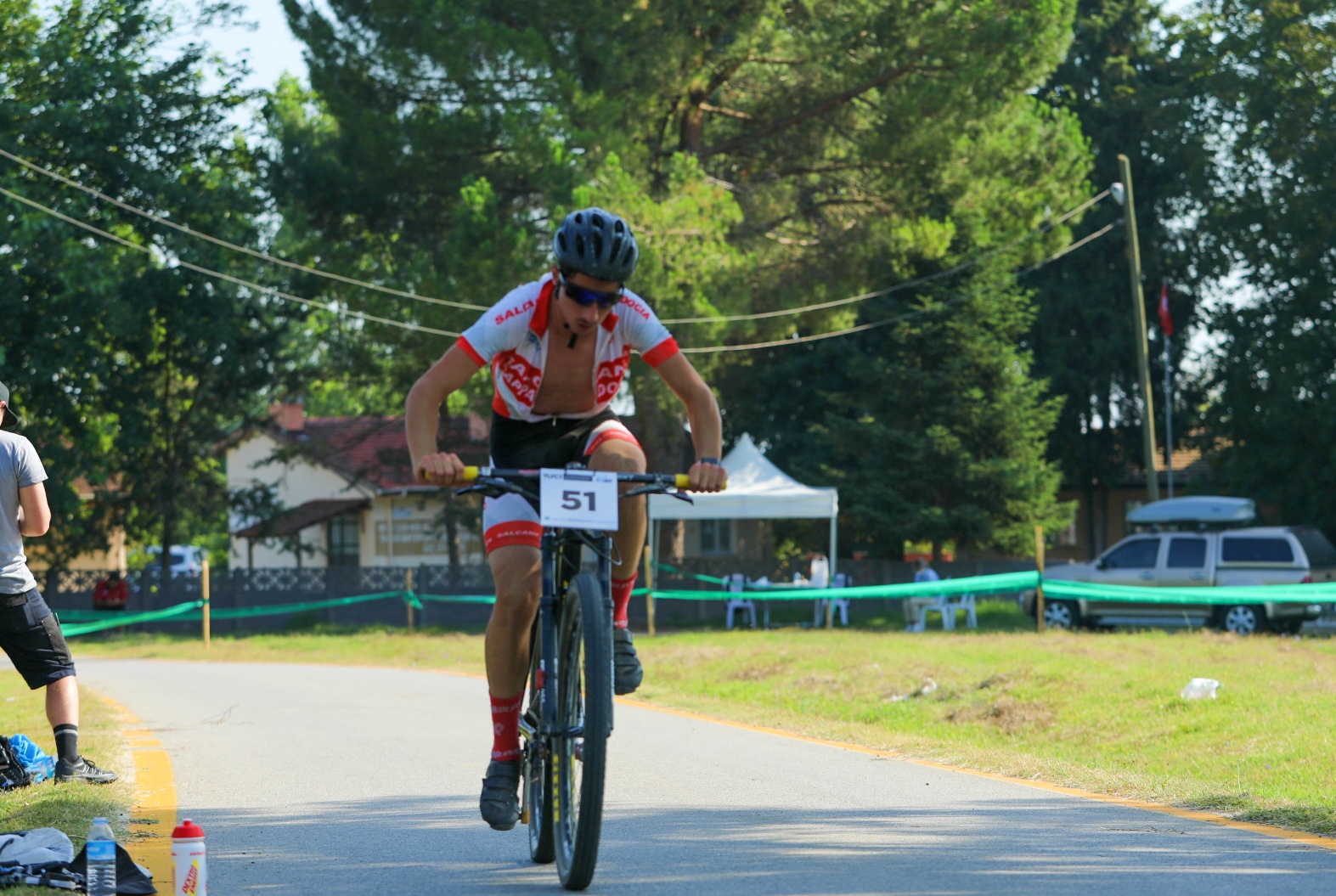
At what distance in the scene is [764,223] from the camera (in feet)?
102

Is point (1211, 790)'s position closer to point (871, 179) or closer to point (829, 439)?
point (871, 179)

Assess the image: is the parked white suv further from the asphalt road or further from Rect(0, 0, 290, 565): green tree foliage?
Rect(0, 0, 290, 565): green tree foliage

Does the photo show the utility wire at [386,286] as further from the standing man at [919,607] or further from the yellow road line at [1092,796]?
the yellow road line at [1092,796]

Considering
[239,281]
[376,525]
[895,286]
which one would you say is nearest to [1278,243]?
[895,286]

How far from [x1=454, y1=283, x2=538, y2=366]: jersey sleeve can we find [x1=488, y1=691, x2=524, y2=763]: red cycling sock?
48.3 inches

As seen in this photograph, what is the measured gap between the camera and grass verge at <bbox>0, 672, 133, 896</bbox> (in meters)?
6.34

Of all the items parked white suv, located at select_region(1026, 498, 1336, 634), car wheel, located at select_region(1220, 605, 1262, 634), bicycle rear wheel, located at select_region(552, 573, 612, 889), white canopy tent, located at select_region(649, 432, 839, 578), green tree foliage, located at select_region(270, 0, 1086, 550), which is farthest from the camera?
green tree foliage, located at select_region(270, 0, 1086, 550)

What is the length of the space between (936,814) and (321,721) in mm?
6416

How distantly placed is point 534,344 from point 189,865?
2.06 m

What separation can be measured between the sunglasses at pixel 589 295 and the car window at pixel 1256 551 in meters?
22.5

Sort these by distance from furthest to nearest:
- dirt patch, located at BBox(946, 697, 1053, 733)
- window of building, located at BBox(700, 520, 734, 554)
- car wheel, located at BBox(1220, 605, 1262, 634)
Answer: window of building, located at BBox(700, 520, 734, 554) < car wheel, located at BBox(1220, 605, 1262, 634) < dirt patch, located at BBox(946, 697, 1053, 733)

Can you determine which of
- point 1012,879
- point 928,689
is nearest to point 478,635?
point 928,689

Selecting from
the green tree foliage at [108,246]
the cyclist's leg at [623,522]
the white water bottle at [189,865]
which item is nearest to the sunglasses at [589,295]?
the cyclist's leg at [623,522]

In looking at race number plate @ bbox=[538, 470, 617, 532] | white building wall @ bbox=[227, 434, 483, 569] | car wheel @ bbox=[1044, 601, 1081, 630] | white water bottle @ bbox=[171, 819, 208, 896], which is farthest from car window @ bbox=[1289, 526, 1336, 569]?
white building wall @ bbox=[227, 434, 483, 569]
